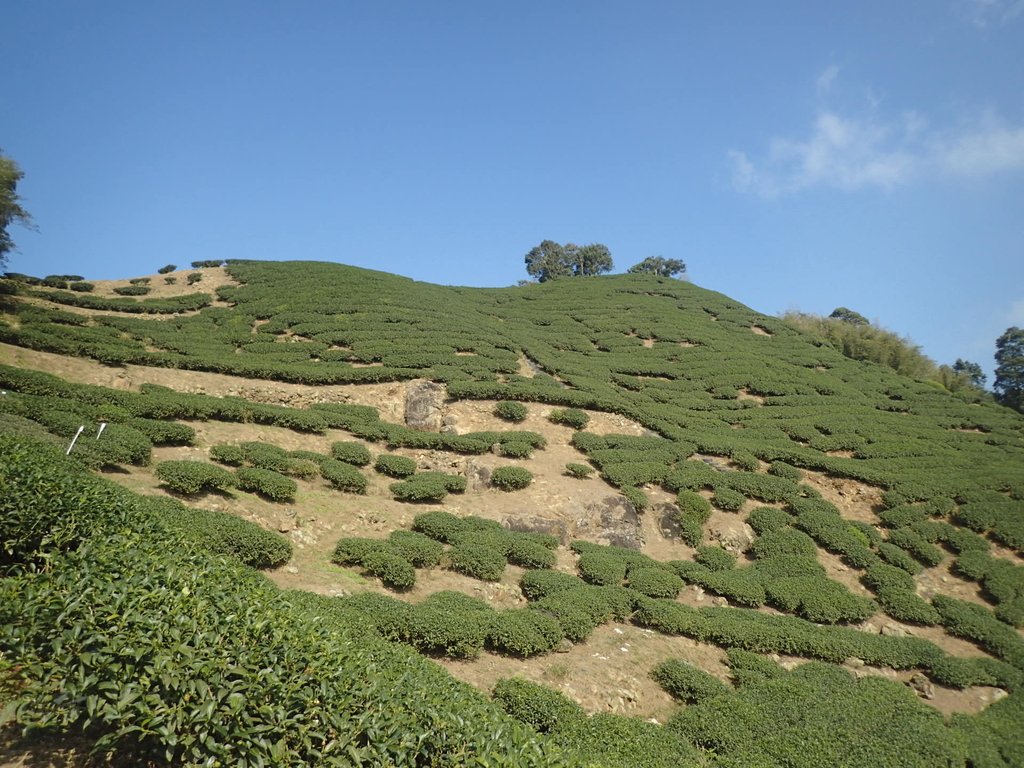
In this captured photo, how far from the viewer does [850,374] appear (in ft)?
123

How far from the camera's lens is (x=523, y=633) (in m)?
11.4

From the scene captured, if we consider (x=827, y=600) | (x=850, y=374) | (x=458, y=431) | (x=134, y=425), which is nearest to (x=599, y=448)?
(x=458, y=431)

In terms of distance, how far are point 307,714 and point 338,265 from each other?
45326 mm

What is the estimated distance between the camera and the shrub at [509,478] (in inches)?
747

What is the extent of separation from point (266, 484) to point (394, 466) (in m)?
4.58

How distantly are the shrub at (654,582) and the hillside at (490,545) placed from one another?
83 millimetres

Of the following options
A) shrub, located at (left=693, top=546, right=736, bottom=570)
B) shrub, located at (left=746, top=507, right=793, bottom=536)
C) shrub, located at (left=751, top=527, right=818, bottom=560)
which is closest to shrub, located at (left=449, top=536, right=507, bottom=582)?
shrub, located at (left=693, top=546, right=736, bottom=570)

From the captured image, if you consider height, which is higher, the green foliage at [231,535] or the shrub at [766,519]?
the shrub at [766,519]

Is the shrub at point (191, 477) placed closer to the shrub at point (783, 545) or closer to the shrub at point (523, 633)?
the shrub at point (523, 633)

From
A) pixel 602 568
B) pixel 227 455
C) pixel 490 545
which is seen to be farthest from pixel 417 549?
pixel 227 455

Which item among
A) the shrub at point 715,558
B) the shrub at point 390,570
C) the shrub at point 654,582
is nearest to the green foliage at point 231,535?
the shrub at point 390,570

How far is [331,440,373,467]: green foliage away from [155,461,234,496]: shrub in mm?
4544

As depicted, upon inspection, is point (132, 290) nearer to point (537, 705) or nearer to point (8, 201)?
point (8, 201)

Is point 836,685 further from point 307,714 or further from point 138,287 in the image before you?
point 138,287
